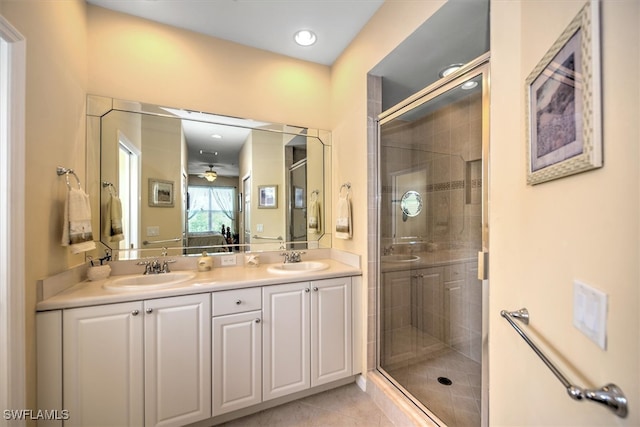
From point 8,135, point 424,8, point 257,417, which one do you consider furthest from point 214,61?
point 257,417

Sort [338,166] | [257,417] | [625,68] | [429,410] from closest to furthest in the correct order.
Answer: [625,68] → [429,410] → [257,417] → [338,166]

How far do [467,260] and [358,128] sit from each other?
140cm

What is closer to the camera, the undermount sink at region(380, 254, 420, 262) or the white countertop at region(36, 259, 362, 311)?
the white countertop at region(36, 259, 362, 311)

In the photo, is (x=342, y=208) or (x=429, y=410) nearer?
(x=429, y=410)

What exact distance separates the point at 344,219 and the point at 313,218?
42cm

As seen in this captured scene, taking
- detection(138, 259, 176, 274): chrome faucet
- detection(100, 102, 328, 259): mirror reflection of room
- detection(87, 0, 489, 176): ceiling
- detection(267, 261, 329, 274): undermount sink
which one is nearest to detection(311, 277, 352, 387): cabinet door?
detection(267, 261, 329, 274): undermount sink

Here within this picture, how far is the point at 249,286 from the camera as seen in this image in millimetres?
1631

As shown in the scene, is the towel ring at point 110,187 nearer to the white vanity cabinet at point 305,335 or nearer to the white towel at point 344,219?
the white vanity cabinet at point 305,335

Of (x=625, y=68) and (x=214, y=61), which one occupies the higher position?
(x=214, y=61)

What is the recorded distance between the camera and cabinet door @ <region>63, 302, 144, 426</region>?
1256 mm

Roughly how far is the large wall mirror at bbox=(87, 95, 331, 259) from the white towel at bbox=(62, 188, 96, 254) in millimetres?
382

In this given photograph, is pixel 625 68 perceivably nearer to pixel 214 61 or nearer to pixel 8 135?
pixel 8 135

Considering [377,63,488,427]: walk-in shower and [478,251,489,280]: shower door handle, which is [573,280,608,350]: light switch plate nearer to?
[478,251,489,280]: shower door handle

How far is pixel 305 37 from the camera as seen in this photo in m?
2.04
